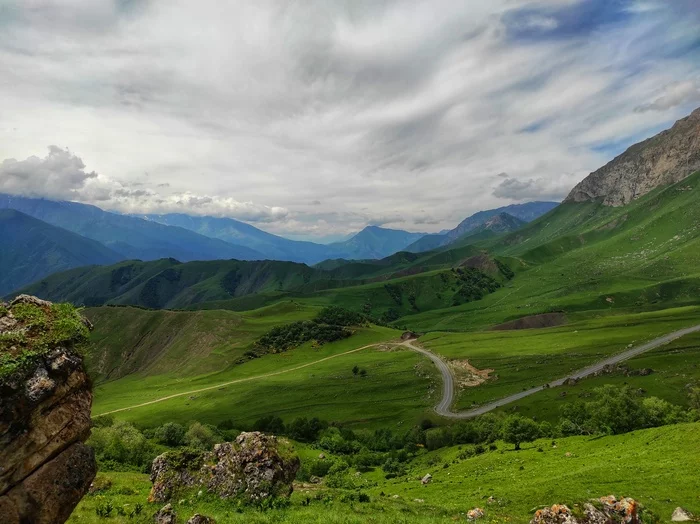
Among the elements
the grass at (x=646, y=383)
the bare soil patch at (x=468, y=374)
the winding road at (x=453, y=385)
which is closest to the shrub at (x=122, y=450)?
the winding road at (x=453, y=385)

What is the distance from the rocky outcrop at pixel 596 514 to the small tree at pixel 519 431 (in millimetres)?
41266

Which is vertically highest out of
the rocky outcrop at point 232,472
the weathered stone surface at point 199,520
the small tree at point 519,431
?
the weathered stone surface at point 199,520

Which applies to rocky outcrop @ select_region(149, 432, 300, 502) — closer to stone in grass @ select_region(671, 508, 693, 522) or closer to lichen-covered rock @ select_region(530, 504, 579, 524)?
lichen-covered rock @ select_region(530, 504, 579, 524)

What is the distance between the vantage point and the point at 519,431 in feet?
212

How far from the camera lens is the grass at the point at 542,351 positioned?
140 m

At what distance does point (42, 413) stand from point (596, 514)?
31.8 meters

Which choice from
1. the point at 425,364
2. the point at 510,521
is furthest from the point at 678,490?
the point at 425,364

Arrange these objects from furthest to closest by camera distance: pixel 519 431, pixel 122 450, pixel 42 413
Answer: pixel 519 431 → pixel 122 450 → pixel 42 413

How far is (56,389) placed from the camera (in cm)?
1490

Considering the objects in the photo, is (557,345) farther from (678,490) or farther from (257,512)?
(257,512)

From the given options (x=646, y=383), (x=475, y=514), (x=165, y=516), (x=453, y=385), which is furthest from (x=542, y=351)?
(x=165, y=516)

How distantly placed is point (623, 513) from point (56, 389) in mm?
34366

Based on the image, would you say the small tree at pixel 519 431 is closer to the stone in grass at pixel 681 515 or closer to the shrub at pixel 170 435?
Answer: the stone in grass at pixel 681 515

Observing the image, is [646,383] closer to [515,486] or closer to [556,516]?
[515,486]
